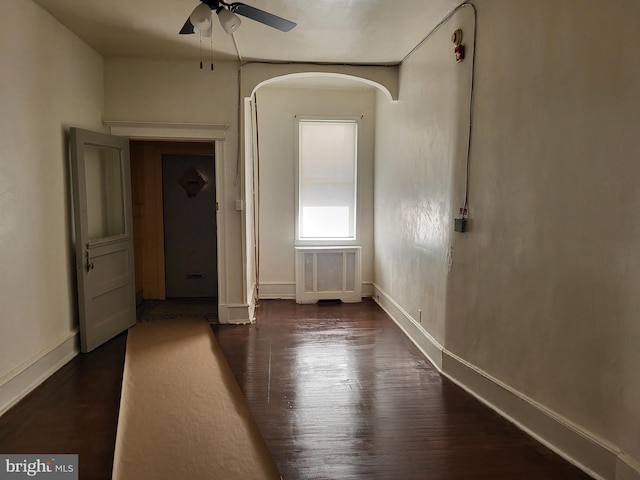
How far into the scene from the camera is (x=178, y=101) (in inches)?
173

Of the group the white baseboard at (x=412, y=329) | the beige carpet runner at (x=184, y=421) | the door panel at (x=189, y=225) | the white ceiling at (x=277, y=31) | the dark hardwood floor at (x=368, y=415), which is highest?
the white ceiling at (x=277, y=31)

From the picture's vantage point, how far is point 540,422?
8.00ft

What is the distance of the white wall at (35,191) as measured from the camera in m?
2.82

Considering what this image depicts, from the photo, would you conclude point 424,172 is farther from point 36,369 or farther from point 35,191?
point 36,369

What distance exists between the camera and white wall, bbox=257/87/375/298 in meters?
5.69

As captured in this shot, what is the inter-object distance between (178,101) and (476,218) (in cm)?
323

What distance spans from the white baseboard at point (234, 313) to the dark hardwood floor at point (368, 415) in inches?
12.9

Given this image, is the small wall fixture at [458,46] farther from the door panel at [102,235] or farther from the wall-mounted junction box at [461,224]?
the door panel at [102,235]

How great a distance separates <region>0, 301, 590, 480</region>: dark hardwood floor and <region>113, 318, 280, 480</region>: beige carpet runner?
0.09 m

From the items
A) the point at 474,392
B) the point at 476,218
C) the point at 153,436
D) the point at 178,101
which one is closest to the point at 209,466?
the point at 153,436

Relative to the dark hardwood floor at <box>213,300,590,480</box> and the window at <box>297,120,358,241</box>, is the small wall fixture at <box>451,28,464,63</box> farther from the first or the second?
the window at <box>297,120,358,241</box>

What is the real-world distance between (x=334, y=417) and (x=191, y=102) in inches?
135

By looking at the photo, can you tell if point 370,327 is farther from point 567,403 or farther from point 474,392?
point 567,403

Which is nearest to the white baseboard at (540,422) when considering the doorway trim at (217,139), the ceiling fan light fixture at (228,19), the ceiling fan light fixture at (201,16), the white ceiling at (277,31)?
the doorway trim at (217,139)
